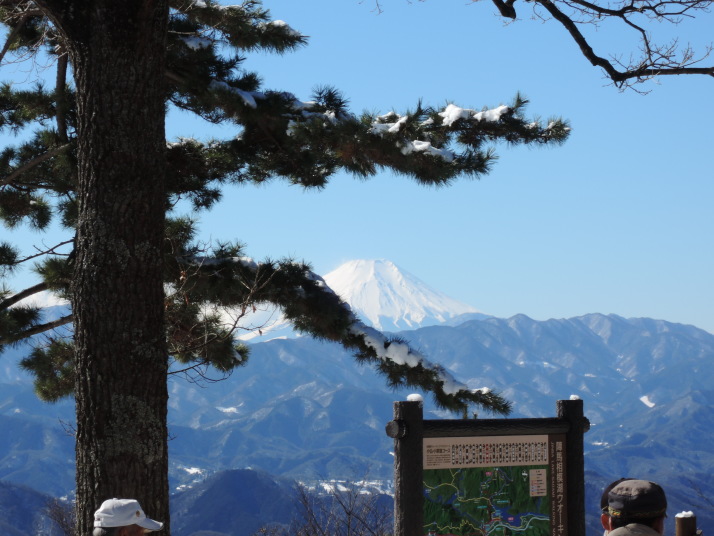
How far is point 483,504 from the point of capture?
18.6 ft

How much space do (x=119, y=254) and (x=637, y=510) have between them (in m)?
3.24

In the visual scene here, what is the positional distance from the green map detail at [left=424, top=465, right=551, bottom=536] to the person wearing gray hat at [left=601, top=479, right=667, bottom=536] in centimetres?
227

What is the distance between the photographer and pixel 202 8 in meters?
8.89

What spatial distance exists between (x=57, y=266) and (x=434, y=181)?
3.20m

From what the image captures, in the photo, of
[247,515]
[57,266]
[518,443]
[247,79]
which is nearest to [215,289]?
[57,266]

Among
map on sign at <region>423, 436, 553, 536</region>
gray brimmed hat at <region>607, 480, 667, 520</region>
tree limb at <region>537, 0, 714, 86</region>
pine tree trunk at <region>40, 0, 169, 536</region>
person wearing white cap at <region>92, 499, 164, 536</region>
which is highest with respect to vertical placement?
tree limb at <region>537, 0, 714, 86</region>

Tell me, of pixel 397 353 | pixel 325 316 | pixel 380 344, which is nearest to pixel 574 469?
pixel 397 353

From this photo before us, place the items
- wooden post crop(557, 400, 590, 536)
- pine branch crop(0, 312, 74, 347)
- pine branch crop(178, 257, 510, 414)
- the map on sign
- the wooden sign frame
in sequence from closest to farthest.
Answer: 1. the wooden sign frame
2. the map on sign
3. wooden post crop(557, 400, 590, 536)
4. pine branch crop(178, 257, 510, 414)
5. pine branch crop(0, 312, 74, 347)

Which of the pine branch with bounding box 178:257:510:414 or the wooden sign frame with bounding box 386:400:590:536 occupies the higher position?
the pine branch with bounding box 178:257:510:414

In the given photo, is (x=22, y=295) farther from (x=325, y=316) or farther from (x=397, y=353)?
(x=397, y=353)

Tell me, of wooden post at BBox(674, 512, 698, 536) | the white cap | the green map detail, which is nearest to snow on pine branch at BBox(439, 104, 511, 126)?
the green map detail

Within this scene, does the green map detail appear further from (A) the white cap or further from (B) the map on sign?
(A) the white cap

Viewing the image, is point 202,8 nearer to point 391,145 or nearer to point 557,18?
point 391,145

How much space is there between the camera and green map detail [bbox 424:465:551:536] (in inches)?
217
